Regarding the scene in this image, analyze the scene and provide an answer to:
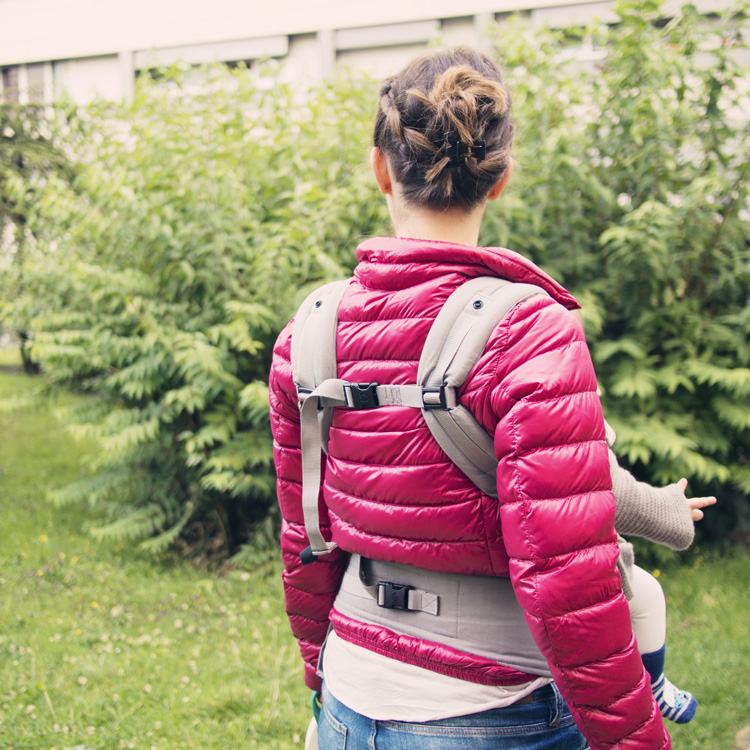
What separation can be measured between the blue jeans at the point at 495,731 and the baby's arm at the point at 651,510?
354 mm

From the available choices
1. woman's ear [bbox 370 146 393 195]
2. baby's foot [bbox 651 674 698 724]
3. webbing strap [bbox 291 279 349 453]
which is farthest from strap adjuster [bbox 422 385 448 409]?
baby's foot [bbox 651 674 698 724]

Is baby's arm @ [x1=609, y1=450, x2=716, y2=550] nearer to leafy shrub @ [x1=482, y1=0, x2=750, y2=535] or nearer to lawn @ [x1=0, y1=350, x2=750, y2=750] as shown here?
lawn @ [x1=0, y1=350, x2=750, y2=750]

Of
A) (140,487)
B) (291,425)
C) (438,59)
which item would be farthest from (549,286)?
(140,487)

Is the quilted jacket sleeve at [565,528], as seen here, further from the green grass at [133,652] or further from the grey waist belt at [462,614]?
the green grass at [133,652]

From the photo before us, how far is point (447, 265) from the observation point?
1210 millimetres

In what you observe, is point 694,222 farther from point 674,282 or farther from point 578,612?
point 578,612

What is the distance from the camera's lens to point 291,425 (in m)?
1.54

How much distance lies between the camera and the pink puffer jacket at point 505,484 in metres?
1.08

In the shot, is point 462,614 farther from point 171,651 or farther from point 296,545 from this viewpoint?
point 171,651

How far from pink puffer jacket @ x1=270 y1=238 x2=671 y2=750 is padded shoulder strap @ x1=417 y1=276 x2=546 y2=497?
0.07 feet

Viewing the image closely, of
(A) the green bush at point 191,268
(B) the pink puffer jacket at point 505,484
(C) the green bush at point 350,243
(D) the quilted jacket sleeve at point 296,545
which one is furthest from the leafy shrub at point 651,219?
(B) the pink puffer jacket at point 505,484

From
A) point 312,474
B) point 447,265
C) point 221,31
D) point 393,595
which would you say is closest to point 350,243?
point 312,474

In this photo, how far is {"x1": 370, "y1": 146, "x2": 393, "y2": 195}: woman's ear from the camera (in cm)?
138

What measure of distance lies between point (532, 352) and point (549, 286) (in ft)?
0.57
